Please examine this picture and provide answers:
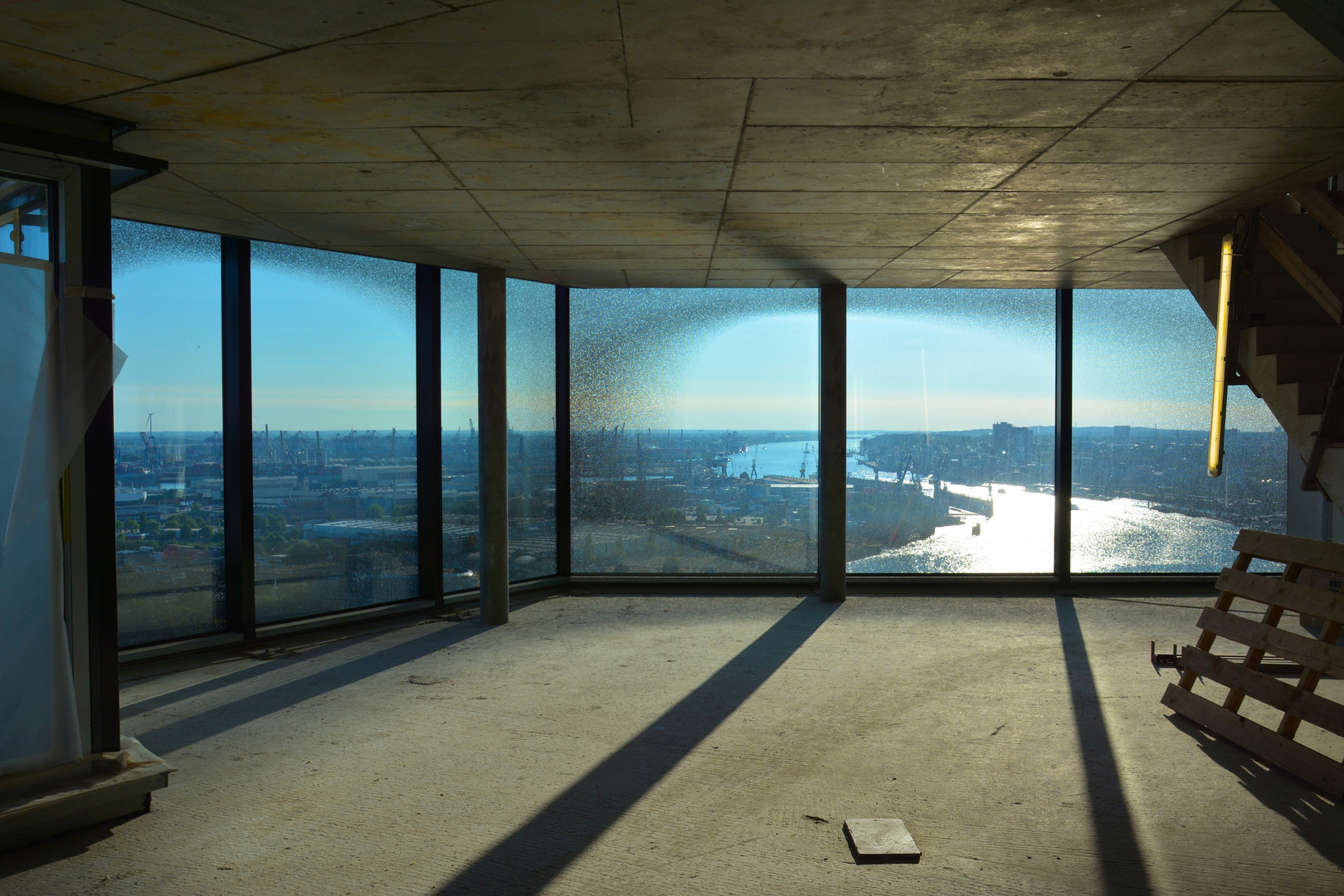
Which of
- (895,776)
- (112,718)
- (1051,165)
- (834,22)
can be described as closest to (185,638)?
(112,718)

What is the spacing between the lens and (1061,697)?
17.2ft

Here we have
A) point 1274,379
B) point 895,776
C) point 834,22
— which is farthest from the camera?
point 1274,379

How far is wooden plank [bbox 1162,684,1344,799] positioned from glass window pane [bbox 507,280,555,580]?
5758 millimetres

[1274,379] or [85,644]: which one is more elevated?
[1274,379]

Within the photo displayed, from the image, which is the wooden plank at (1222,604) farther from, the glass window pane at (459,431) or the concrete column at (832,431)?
the glass window pane at (459,431)

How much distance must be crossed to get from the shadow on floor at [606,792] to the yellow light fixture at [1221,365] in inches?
127

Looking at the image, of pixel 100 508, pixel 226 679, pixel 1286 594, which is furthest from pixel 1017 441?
pixel 100 508

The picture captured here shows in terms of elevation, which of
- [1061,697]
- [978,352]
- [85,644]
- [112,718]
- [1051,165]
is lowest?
[1061,697]

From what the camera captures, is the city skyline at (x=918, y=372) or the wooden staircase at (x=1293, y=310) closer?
the wooden staircase at (x=1293, y=310)

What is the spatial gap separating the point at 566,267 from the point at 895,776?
520 cm

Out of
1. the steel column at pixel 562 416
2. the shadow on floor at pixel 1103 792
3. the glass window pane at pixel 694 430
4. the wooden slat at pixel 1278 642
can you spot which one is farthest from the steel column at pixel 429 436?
the wooden slat at pixel 1278 642

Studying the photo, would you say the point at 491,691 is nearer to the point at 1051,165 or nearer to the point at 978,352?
the point at 1051,165

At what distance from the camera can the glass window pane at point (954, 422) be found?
893cm

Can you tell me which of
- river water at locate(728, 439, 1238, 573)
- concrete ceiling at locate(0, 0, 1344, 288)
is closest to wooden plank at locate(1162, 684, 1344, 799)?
concrete ceiling at locate(0, 0, 1344, 288)
